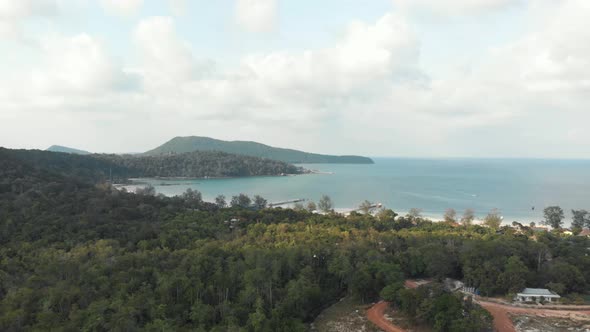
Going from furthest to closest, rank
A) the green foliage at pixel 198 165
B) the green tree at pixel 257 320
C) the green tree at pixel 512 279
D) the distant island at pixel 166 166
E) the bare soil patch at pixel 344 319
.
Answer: the green foliage at pixel 198 165 < the distant island at pixel 166 166 < the green tree at pixel 512 279 < the bare soil patch at pixel 344 319 < the green tree at pixel 257 320

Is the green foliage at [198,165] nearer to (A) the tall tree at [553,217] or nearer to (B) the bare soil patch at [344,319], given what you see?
(A) the tall tree at [553,217]

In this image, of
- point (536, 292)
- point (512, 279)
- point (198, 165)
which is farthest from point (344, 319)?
point (198, 165)

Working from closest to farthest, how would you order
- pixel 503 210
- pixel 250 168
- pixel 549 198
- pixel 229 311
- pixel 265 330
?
pixel 265 330, pixel 229 311, pixel 503 210, pixel 549 198, pixel 250 168

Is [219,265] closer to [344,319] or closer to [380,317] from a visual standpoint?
[344,319]

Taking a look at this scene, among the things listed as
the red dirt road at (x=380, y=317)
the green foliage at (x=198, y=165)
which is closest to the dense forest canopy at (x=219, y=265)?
the red dirt road at (x=380, y=317)

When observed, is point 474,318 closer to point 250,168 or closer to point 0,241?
point 0,241

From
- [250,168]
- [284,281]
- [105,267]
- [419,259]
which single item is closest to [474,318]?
[419,259]

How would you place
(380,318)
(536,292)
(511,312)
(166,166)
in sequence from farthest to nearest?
(166,166), (536,292), (511,312), (380,318)
